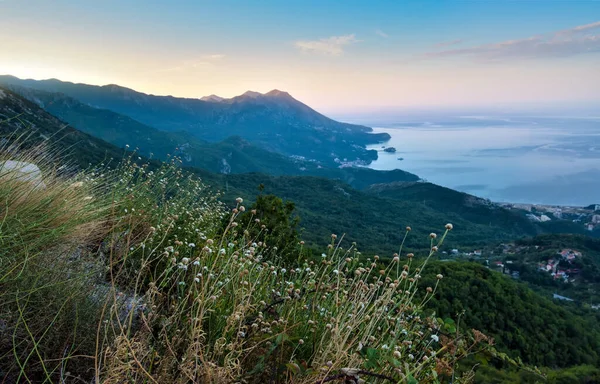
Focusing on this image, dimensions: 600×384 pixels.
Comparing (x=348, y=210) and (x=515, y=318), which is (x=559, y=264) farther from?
(x=348, y=210)

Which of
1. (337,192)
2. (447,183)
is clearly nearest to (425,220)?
(337,192)

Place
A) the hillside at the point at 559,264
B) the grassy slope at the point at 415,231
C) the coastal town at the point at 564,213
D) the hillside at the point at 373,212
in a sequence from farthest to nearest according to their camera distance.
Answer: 1. the coastal town at the point at 564,213
2. the hillside at the point at 373,212
3. the hillside at the point at 559,264
4. the grassy slope at the point at 415,231

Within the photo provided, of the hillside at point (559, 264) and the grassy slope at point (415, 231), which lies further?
the hillside at point (559, 264)

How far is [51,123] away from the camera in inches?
3196

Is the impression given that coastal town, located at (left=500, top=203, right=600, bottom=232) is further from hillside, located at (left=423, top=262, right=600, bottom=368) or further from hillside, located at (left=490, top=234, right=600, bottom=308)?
hillside, located at (left=423, top=262, right=600, bottom=368)

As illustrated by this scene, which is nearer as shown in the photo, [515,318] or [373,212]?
[515,318]

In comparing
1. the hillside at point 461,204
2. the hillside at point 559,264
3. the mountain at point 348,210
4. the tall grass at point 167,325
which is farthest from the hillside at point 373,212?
the tall grass at point 167,325

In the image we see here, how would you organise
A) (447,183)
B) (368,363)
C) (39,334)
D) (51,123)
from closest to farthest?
(368,363), (39,334), (51,123), (447,183)

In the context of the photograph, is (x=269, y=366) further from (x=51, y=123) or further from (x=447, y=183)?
(x=447, y=183)

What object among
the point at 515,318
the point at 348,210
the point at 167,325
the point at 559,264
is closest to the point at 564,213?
the point at 559,264

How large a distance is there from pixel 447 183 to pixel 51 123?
148 metres

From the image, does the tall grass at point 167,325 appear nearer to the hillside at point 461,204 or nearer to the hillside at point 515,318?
the hillside at point 515,318

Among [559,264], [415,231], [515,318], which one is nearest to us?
[515,318]

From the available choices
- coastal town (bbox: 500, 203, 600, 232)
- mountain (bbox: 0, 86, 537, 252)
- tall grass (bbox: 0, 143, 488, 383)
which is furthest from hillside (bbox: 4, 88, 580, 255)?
tall grass (bbox: 0, 143, 488, 383)
